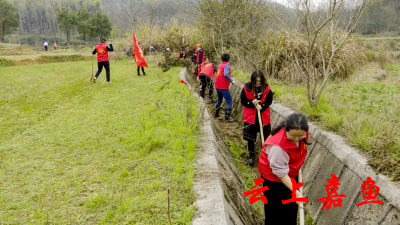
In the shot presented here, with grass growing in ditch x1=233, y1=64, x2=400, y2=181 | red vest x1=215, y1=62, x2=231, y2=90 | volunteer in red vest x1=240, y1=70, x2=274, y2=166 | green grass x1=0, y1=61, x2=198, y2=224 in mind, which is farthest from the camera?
red vest x1=215, y1=62, x2=231, y2=90

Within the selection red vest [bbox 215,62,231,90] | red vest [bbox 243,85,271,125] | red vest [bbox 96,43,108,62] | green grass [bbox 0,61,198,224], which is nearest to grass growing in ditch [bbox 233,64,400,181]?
red vest [bbox 243,85,271,125]

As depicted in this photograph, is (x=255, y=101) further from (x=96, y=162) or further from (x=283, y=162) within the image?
(x=96, y=162)

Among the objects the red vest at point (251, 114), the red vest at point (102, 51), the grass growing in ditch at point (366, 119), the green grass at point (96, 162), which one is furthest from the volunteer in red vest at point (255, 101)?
the red vest at point (102, 51)

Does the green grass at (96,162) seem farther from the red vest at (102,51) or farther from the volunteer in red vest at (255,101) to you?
the red vest at (102,51)

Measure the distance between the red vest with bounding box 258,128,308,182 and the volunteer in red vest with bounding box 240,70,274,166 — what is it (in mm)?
1860

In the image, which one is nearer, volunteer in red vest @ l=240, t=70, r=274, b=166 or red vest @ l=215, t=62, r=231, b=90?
volunteer in red vest @ l=240, t=70, r=274, b=166

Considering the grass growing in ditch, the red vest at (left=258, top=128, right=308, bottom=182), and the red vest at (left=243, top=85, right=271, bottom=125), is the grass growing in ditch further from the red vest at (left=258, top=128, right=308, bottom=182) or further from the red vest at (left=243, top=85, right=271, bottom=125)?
the red vest at (left=258, top=128, right=308, bottom=182)

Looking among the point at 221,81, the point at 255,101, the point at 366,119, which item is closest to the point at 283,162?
the point at 255,101

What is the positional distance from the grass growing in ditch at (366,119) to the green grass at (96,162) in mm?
2154

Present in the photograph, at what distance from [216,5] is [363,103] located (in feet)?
31.8

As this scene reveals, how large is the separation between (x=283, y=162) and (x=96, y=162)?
284 centimetres

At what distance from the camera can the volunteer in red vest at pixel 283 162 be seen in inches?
106

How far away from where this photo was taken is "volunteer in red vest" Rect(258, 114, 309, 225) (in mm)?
2689

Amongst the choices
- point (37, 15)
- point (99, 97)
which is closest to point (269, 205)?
point (99, 97)
